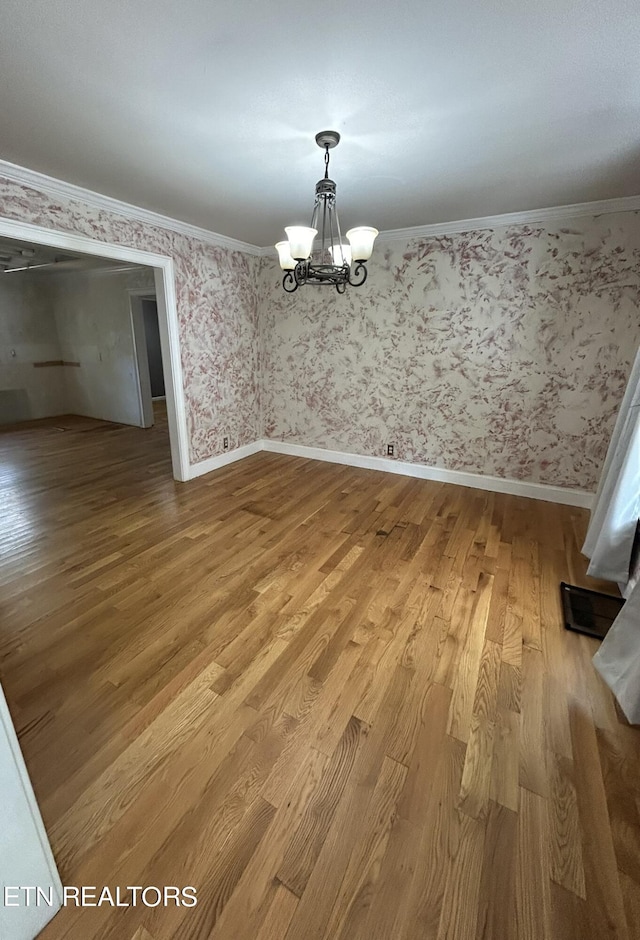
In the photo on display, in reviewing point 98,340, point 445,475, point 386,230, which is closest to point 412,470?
point 445,475

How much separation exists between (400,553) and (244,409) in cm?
281

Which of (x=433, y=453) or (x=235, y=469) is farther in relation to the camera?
(x=235, y=469)

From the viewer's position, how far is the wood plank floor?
1.00 m

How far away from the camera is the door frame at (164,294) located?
246 cm

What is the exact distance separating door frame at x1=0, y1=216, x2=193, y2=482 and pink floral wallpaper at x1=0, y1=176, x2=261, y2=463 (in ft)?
0.20

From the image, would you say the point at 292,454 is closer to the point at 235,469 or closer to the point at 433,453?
the point at 235,469

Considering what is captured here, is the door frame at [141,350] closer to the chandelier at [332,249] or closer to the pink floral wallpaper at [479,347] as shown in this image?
the pink floral wallpaper at [479,347]

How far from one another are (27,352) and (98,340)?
1.35 metres

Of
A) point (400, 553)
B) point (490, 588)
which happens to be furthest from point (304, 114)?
point (490, 588)

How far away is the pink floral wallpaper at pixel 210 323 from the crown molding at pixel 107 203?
0.05 meters

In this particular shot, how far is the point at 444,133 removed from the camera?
188 centimetres

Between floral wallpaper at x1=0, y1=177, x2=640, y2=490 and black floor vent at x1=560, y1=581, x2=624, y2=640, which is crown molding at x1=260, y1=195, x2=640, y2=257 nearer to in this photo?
floral wallpaper at x1=0, y1=177, x2=640, y2=490

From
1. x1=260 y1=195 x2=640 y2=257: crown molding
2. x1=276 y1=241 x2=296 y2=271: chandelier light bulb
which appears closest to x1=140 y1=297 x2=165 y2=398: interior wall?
x1=260 y1=195 x2=640 y2=257: crown molding

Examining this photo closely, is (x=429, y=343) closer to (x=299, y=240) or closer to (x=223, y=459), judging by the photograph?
(x=299, y=240)
